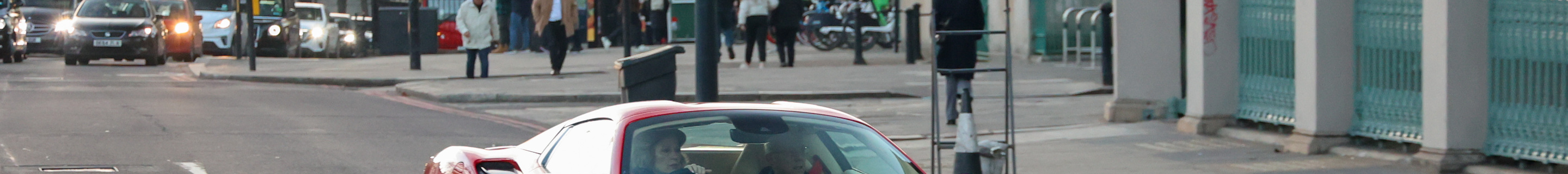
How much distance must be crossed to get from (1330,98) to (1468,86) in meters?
1.18

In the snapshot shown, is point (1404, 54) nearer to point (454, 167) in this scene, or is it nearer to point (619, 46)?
point (454, 167)

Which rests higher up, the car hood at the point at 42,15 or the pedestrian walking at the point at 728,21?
the car hood at the point at 42,15

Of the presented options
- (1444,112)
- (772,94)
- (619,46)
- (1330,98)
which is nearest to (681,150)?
(1444,112)

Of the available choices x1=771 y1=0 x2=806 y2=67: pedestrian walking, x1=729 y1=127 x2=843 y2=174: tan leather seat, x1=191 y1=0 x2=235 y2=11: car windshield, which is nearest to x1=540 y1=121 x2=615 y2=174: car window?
x1=729 y1=127 x2=843 y2=174: tan leather seat

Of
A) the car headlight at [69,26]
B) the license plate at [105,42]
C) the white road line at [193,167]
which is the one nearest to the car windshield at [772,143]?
the white road line at [193,167]

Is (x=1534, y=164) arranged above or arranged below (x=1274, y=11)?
below

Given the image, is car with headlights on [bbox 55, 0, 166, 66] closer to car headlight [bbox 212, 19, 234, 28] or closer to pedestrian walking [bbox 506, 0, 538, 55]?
car headlight [bbox 212, 19, 234, 28]

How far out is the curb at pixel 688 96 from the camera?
14.8m

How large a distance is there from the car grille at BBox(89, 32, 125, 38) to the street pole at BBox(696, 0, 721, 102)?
14.7 metres

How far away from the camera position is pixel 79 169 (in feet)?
28.8

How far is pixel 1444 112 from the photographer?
7832 mm

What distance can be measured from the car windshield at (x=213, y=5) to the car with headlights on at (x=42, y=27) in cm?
195

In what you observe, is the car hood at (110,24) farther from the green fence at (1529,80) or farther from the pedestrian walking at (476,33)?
the green fence at (1529,80)

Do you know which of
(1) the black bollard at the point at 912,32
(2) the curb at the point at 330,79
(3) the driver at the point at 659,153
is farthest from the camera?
(1) the black bollard at the point at 912,32
